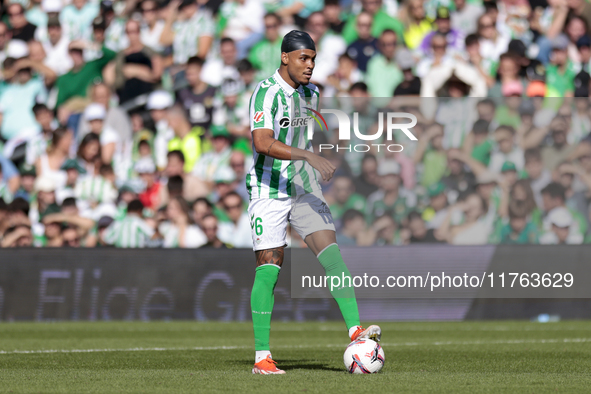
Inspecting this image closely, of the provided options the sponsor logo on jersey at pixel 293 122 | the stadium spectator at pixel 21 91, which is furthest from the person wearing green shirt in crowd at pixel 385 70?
the sponsor logo on jersey at pixel 293 122

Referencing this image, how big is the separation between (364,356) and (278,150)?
51.6 inches

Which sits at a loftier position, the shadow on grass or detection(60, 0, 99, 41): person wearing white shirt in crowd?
detection(60, 0, 99, 41): person wearing white shirt in crowd

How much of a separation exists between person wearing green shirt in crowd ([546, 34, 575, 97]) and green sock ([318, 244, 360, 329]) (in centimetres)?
713

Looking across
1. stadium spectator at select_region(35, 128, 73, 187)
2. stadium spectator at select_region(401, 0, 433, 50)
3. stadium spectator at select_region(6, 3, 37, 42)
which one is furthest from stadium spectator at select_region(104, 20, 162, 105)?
stadium spectator at select_region(401, 0, 433, 50)

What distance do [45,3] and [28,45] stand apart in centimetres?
102

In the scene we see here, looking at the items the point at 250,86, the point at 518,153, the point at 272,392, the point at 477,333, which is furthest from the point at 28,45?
the point at 272,392

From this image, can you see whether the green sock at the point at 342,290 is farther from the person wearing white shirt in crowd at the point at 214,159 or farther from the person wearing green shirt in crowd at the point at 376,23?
the person wearing green shirt in crowd at the point at 376,23

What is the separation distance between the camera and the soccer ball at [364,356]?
532cm

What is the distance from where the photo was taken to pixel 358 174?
1109 centimetres

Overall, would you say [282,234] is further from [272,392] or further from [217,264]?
[217,264]

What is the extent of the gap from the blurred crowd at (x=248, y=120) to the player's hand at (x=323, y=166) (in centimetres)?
561

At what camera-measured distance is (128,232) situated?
11344 mm

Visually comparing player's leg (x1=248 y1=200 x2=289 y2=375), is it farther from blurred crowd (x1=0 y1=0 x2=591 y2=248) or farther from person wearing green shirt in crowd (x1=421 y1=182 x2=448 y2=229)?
person wearing green shirt in crowd (x1=421 y1=182 x2=448 y2=229)

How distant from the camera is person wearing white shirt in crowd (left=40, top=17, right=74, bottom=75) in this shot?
1431 centimetres
